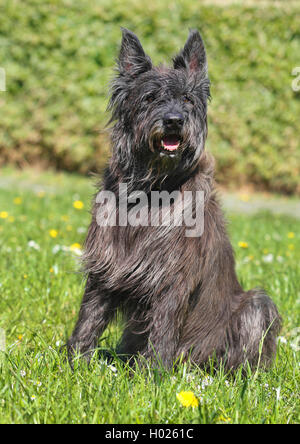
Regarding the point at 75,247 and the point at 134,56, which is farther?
the point at 75,247

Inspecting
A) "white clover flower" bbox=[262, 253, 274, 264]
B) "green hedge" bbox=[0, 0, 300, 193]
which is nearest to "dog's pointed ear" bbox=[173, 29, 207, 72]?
"white clover flower" bbox=[262, 253, 274, 264]

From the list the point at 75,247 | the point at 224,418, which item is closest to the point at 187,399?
the point at 224,418

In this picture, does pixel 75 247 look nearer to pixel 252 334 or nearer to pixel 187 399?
pixel 252 334

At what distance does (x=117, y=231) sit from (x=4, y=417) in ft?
3.51

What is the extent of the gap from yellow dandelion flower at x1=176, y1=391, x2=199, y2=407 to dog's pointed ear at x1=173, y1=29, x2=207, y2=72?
1645mm

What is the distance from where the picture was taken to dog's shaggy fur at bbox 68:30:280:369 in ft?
9.00

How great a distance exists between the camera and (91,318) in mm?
2943

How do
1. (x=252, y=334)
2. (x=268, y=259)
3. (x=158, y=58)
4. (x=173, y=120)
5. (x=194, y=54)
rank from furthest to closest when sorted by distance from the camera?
(x=158, y=58)
(x=268, y=259)
(x=252, y=334)
(x=194, y=54)
(x=173, y=120)

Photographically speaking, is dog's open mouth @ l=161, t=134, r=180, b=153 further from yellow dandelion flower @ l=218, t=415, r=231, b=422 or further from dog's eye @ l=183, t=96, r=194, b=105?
yellow dandelion flower @ l=218, t=415, r=231, b=422

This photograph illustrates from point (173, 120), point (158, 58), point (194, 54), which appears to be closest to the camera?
point (173, 120)

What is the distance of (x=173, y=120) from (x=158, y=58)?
6299mm

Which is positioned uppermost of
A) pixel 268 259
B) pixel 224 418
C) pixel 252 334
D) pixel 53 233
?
pixel 53 233

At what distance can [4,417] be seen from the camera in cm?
216

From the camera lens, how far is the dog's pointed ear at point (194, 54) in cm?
288
